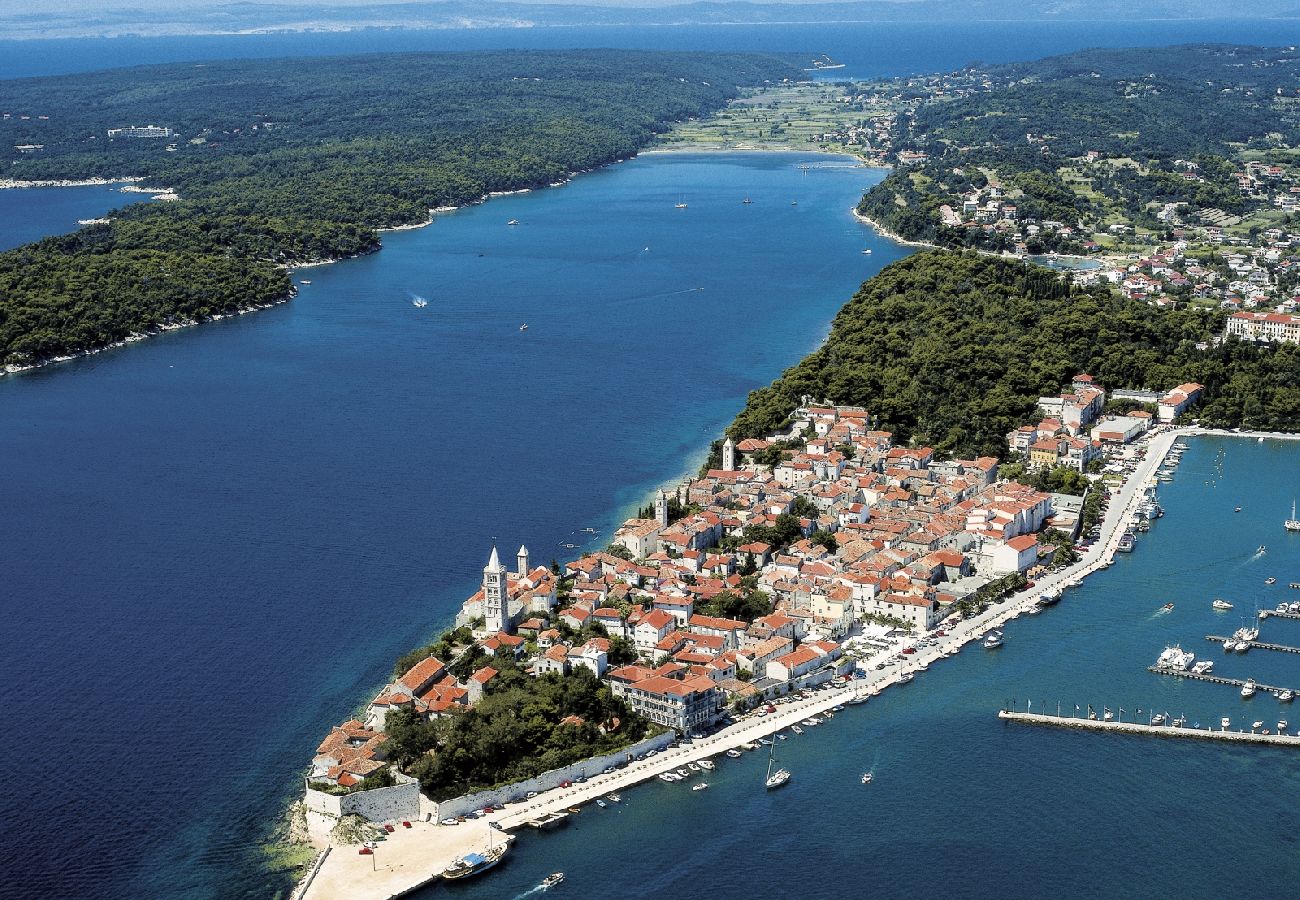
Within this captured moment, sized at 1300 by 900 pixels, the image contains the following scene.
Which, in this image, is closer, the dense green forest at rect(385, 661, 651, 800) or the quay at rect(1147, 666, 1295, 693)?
the dense green forest at rect(385, 661, 651, 800)

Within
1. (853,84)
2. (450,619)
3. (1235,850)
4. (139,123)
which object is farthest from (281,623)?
(853,84)

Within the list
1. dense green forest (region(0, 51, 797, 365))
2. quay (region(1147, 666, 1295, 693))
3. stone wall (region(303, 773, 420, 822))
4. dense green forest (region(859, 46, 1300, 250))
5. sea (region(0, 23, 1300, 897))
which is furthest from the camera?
dense green forest (region(859, 46, 1300, 250))

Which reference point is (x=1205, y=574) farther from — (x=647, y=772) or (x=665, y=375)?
(x=665, y=375)

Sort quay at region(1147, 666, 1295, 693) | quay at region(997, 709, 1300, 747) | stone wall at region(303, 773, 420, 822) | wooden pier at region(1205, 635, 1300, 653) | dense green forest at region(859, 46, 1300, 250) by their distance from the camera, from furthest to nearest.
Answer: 1. dense green forest at region(859, 46, 1300, 250)
2. wooden pier at region(1205, 635, 1300, 653)
3. quay at region(1147, 666, 1295, 693)
4. quay at region(997, 709, 1300, 747)
5. stone wall at region(303, 773, 420, 822)

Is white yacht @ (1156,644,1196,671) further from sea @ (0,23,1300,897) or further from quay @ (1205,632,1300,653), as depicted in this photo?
quay @ (1205,632,1300,653)

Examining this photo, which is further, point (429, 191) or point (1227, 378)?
point (429, 191)

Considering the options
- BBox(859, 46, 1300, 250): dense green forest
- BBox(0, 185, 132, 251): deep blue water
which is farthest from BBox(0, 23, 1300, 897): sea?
BBox(0, 185, 132, 251): deep blue water

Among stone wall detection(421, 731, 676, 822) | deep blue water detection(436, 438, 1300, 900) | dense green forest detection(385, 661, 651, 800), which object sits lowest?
deep blue water detection(436, 438, 1300, 900)
